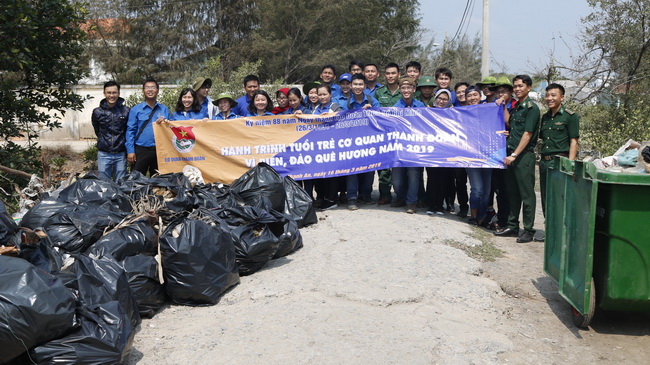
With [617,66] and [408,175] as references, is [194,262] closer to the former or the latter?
[408,175]

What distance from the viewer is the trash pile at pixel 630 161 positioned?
455 cm

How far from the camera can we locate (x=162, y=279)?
193 inches

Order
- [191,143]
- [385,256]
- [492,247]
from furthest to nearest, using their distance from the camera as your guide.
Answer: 1. [191,143]
2. [492,247]
3. [385,256]

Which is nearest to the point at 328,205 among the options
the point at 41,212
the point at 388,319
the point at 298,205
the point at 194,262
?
the point at 298,205

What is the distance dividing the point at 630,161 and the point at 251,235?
130 inches

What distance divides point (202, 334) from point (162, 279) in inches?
26.4

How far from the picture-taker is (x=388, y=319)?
4.71 metres

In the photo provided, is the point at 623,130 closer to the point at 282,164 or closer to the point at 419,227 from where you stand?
the point at 419,227

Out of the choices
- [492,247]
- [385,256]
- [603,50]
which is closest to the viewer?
[385,256]

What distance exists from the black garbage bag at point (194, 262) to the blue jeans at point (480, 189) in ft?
13.0

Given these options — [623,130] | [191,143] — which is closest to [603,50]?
[623,130]

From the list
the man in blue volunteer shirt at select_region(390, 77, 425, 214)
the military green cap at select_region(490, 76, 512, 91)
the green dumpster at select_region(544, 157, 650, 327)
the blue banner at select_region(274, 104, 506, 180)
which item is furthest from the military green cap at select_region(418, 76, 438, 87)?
the green dumpster at select_region(544, 157, 650, 327)

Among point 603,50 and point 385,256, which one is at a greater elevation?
point 603,50

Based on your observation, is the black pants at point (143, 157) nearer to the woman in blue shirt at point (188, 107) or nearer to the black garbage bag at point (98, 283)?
the woman in blue shirt at point (188, 107)
